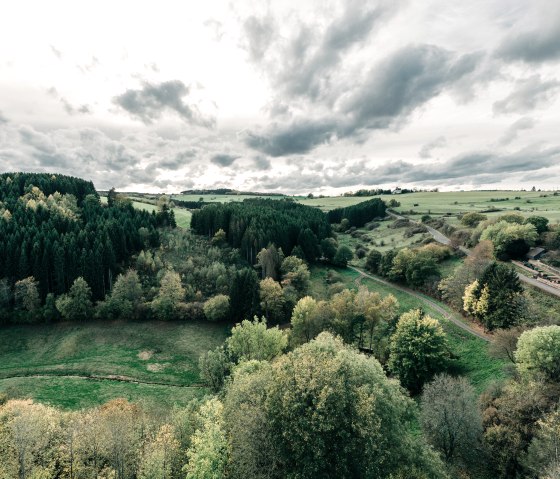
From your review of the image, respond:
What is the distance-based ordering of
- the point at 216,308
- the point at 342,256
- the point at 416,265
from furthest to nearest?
the point at 342,256 → the point at 416,265 → the point at 216,308

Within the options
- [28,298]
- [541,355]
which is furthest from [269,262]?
[541,355]

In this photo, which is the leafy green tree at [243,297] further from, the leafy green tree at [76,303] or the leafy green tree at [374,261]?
the leafy green tree at [374,261]

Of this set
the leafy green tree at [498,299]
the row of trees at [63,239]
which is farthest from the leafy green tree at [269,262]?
the leafy green tree at [498,299]

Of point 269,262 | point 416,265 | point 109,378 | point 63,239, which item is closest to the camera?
point 109,378

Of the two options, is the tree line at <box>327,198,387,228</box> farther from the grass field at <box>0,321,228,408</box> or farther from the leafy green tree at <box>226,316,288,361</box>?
the leafy green tree at <box>226,316,288,361</box>

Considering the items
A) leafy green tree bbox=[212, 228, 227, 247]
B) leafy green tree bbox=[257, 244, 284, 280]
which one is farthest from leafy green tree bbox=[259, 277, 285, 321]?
leafy green tree bbox=[212, 228, 227, 247]

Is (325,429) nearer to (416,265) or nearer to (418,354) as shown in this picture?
(418,354)

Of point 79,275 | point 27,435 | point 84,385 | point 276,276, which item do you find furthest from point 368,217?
point 27,435
